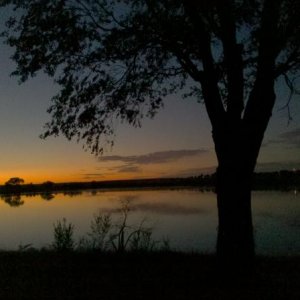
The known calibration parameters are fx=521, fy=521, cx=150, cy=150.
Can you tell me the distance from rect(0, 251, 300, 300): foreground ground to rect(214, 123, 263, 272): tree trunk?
1.68 ft

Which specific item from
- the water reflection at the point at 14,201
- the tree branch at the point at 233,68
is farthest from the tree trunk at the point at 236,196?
the water reflection at the point at 14,201

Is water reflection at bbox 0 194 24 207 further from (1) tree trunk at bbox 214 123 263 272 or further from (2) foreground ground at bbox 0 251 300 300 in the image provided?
(1) tree trunk at bbox 214 123 263 272

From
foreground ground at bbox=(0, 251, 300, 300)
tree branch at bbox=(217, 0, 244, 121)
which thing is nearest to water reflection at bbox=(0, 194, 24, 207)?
foreground ground at bbox=(0, 251, 300, 300)

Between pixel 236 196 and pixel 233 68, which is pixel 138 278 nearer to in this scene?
→ pixel 236 196

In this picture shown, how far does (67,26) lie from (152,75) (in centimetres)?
265

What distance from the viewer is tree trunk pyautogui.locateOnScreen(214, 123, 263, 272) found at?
11.4 m

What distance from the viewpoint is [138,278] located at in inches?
475

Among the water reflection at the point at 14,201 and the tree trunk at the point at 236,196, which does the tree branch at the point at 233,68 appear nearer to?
the tree trunk at the point at 236,196

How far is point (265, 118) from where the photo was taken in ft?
38.5

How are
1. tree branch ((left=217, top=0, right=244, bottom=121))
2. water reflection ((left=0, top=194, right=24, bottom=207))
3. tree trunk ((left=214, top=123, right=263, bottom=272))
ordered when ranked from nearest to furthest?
tree trunk ((left=214, top=123, right=263, bottom=272))
tree branch ((left=217, top=0, right=244, bottom=121))
water reflection ((left=0, top=194, right=24, bottom=207))

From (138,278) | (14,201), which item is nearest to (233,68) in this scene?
(138,278)

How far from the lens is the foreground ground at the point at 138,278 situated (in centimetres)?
1049

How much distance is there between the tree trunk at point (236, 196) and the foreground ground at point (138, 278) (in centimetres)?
51

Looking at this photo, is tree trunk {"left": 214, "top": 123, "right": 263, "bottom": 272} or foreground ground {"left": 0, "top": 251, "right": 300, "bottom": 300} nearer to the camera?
foreground ground {"left": 0, "top": 251, "right": 300, "bottom": 300}
